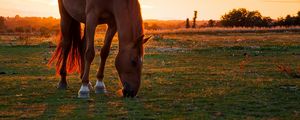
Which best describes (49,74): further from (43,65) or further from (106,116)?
(106,116)

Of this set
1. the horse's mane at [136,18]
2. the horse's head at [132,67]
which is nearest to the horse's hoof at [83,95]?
the horse's head at [132,67]

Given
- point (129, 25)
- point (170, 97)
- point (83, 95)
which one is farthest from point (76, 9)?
point (170, 97)

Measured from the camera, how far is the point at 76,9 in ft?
32.9

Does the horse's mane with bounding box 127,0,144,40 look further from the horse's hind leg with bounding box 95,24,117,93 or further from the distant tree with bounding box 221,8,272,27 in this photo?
the distant tree with bounding box 221,8,272,27

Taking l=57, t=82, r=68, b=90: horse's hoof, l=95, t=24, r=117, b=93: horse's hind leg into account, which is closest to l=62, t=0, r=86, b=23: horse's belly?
l=95, t=24, r=117, b=93: horse's hind leg

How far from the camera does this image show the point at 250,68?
14961mm

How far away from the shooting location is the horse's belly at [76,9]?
9.92 meters

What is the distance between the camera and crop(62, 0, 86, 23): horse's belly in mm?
9922

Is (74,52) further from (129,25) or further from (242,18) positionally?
(242,18)

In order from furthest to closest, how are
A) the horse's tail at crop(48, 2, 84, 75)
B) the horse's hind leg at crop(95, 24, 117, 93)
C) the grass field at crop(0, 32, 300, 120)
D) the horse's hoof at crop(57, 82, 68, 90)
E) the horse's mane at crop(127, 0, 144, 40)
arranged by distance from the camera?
1. the horse's tail at crop(48, 2, 84, 75)
2. the horse's hoof at crop(57, 82, 68, 90)
3. the horse's hind leg at crop(95, 24, 117, 93)
4. the horse's mane at crop(127, 0, 144, 40)
5. the grass field at crop(0, 32, 300, 120)

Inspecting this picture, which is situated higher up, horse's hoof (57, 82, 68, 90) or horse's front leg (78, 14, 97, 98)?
horse's front leg (78, 14, 97, 98)

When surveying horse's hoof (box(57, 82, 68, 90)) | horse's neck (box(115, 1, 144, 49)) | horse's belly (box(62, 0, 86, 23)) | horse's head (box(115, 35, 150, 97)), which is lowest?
horse's hoof (box(57, 82, 68, 90))

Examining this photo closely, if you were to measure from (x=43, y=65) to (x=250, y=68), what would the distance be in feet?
22.6

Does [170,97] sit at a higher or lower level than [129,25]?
lower
